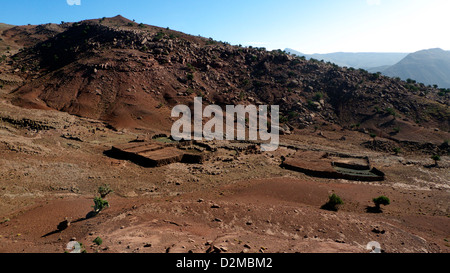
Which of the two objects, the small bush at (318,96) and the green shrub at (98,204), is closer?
the green shrub at (98,204)

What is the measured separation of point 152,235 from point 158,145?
1366 cm

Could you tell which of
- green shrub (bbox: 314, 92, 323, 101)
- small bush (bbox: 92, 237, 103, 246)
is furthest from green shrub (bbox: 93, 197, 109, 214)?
green shrub (bbox: 314, 92, 323, 101)

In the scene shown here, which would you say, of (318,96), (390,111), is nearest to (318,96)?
(318,96)

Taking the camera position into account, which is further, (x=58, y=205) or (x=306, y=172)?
(x=306, y=172)

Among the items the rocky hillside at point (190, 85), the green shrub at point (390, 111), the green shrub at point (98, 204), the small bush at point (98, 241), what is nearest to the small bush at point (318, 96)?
the rocky hillside at point (190, 85)

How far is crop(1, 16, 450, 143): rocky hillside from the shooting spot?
104 feet

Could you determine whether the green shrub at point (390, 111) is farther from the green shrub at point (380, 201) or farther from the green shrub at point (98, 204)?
→ the green shrub at point (98, 204)

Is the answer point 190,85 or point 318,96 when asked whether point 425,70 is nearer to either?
point 318,96

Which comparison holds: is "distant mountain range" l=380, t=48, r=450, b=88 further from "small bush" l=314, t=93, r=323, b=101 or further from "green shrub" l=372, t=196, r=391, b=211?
"green shrub" l=372, t=196, r=391, b=211

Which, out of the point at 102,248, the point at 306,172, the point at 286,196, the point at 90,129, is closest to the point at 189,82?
the point at 90,129

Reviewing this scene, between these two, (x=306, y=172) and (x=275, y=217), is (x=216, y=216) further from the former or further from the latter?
(x=306, y=172)

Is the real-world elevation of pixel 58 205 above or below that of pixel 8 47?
below

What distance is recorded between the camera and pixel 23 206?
10258mm

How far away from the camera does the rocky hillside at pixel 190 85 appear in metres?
31.7
